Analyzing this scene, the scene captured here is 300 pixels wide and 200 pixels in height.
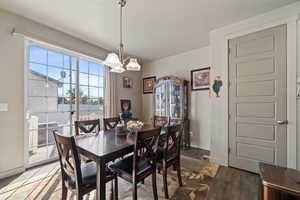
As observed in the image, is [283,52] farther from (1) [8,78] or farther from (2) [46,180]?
(1) [8,78]

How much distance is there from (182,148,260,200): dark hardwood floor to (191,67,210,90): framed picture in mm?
1919

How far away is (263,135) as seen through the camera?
2.31 meters

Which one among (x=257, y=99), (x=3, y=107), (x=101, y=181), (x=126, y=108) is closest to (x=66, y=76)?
(x=3, y=107)

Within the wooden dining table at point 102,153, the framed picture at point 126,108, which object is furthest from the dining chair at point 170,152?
the framed picture at point 126,108

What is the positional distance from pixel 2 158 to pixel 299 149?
180 inches

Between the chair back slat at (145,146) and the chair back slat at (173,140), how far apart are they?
230 millimetres

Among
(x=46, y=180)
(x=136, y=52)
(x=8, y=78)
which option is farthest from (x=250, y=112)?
(x=8, y=78)

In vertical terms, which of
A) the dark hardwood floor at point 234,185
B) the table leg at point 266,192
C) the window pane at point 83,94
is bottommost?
the dark hardwood floor at point 234,185

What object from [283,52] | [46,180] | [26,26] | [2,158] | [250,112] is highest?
[26,26]

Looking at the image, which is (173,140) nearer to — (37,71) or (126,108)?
(126,108)

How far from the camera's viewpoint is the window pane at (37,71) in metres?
2.61

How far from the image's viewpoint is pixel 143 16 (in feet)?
7.76

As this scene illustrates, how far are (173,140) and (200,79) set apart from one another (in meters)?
2.24

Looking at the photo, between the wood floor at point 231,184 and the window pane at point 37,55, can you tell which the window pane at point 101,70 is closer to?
the window pane at point 37,55
